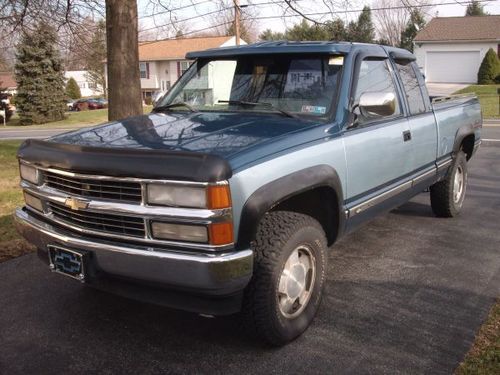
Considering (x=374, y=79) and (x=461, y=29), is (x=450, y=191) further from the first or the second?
(x=461, y=29)

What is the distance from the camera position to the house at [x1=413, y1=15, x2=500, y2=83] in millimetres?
42812

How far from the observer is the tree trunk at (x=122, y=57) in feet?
26.7

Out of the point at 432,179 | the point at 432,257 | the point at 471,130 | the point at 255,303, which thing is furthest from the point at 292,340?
the point at 471,130

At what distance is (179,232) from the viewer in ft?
9.39

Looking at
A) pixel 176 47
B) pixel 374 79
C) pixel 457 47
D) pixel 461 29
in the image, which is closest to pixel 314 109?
pixel 374 79

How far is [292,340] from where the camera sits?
341 cm

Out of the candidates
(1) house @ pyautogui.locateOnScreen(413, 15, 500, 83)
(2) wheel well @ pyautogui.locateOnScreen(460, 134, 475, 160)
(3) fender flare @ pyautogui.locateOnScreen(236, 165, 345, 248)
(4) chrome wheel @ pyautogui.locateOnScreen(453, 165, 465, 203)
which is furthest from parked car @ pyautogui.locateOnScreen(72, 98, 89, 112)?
(3) fender flare @ pyautogui.locateOnScreen(236, 165, 345, 248)

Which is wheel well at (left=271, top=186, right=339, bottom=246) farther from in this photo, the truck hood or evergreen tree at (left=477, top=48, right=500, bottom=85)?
evergreen tree at (left=477, top=48, right=500, bottom=85)

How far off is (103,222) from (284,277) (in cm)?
113

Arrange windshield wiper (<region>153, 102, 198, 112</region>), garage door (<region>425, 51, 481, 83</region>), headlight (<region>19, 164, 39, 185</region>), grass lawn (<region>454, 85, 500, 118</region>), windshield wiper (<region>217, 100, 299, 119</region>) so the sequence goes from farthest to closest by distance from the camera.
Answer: garage door (<region>425, 51, 481, 83</region>)
grass lawn (<region>454, 85, 500, 118</region>)
windshield wiper (<region>153, 102, 198, 112</region>)
windshield wiper (<region>217, 100, 299, 119</region>)
headlight (<region>19, 164, 39, 185</region>)

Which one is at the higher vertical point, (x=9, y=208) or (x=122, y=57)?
(x=122, y=57)

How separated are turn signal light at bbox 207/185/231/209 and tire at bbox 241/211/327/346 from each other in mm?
449

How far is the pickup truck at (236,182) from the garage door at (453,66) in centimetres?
4199

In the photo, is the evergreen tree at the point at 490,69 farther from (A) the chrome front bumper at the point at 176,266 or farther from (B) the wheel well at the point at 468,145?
(A) the chrome front bumper at the point at 176,266
